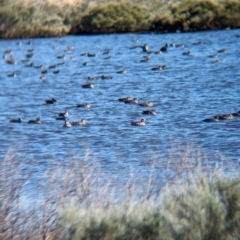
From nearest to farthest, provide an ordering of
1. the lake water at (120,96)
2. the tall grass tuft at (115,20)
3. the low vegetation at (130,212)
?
the low vegetation at (130,212)
the lake water at (120,96)
the tall grass tuft at (115,20)

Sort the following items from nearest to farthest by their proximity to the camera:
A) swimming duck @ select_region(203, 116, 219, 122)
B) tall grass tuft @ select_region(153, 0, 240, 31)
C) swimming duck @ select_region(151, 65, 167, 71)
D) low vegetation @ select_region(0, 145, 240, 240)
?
1. low vegetation @ select_region(0, 145, 240, 240)
2. swimming duck @ select_region(203, 116, 219, 122)
3. swimming duck @ select_region(151, 65, 167, 71)
4. tall grass tuft @ select_region(153, 0, 240, 31)

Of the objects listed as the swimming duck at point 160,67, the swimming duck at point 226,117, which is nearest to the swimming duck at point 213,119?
the swimming duck at point 226,117

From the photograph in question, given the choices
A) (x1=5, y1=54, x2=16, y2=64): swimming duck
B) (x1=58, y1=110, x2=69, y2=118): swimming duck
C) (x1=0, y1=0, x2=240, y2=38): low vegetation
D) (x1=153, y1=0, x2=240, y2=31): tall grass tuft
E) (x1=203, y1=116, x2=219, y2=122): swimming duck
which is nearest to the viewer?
(x1=203, y1=116, x2=219, y2=122): swimming duck

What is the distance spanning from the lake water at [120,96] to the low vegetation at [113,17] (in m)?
1.21

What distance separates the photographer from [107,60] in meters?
24.3

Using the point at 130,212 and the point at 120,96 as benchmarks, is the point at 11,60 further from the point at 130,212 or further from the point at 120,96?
the point at 130,212

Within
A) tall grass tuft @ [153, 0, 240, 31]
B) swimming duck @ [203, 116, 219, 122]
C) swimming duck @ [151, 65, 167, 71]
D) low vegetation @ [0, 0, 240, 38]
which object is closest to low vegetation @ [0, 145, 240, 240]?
swimming duck @ [203, 116, 219, 122]

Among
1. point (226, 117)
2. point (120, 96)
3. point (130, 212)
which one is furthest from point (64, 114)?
point (130, 212)

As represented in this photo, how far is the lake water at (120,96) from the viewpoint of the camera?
12.9 metres

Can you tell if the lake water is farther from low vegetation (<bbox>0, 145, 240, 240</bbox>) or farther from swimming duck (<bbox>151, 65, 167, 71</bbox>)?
low vegetation (<bbox>0, 145, 240, 240</bbox>)

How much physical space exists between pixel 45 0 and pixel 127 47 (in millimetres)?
8179

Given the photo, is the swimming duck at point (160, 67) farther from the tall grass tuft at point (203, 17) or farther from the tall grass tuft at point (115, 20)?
the tall grass tuft at point (115, 20)

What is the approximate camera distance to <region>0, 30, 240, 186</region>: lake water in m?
12.9

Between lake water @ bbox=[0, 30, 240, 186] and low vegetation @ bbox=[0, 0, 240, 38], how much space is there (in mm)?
1212
